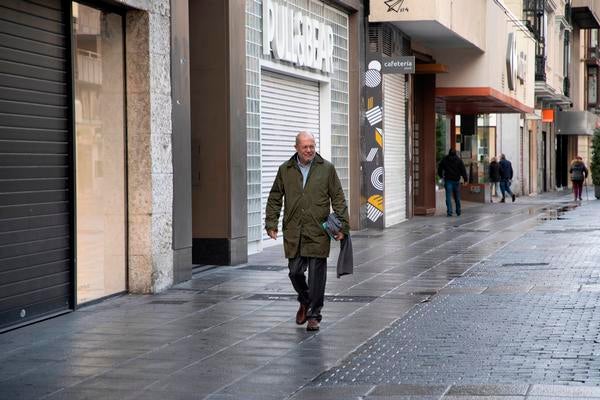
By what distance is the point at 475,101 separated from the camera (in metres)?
37.0

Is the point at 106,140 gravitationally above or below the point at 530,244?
above

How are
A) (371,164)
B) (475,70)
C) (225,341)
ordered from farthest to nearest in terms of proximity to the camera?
(475,70)
(371,164)
(225,341)

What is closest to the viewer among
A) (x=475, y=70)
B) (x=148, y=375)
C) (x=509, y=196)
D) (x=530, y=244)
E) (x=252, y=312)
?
(x=148, y=375)

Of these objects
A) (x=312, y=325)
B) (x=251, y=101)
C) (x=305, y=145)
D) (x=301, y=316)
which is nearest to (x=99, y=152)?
(x=305, y=145)

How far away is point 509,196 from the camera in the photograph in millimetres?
48906

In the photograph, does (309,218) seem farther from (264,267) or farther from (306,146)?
(264,267)

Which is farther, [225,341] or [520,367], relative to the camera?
[225,341]

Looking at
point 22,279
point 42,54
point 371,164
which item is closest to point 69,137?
point 42,54

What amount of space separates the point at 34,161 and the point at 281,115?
9623mm

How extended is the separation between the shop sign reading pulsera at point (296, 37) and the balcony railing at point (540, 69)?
96.4 feet

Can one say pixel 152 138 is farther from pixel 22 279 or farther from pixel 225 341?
pixel 225 341

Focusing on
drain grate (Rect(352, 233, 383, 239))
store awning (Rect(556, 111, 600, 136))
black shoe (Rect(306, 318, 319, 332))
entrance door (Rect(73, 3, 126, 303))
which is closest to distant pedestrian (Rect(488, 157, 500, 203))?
drain grate (Rect(352, 233, 383, 239))

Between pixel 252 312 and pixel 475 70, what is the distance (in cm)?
2233

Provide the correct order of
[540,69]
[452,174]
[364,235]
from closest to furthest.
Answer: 1. [364,235]
2. [452,174]
3. [540,69]
